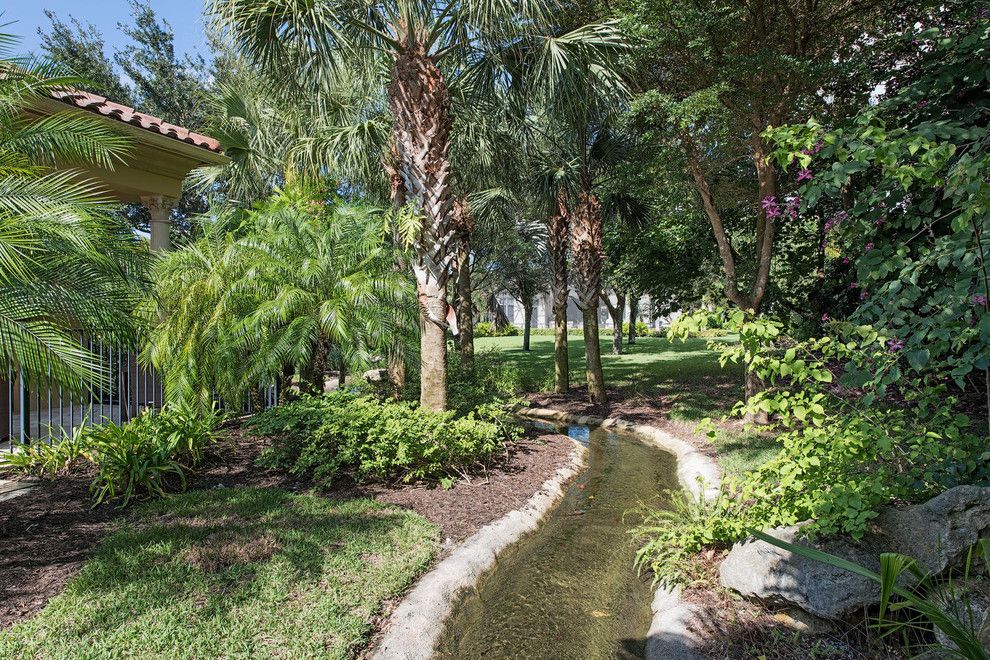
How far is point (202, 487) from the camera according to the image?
523cm

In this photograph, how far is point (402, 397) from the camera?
816cm

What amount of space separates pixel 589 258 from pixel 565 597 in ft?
26.1

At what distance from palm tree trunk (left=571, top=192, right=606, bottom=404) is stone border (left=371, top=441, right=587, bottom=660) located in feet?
19.4

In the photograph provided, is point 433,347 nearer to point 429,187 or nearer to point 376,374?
point 429,187

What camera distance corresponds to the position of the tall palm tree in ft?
19.9

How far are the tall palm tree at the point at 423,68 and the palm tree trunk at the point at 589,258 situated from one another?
4.10m

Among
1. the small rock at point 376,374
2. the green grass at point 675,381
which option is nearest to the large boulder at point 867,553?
the green grass at point 675,381

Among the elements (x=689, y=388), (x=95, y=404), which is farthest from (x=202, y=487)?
(x=689, y=388)

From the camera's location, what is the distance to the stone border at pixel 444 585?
120 inches

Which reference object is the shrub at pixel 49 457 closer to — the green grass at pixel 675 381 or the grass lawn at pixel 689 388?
the grass lawn at pixel 689 388

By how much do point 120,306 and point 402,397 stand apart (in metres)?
4.76

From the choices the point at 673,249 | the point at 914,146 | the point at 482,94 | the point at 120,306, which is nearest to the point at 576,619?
the point at 914,146

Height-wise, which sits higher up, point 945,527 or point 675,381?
point 945,527

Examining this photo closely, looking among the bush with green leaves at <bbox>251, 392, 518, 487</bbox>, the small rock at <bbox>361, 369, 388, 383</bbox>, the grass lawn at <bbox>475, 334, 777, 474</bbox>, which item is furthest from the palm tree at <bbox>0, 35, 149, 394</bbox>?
the grass lawn at <bbox>475, 334, 777, 474</bbox>
